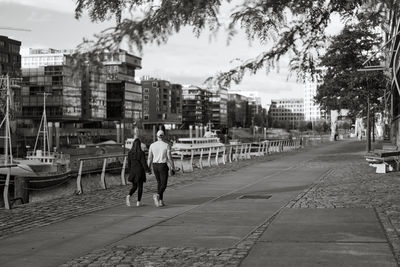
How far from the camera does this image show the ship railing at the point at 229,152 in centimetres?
2980

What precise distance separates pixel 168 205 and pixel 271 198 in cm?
274

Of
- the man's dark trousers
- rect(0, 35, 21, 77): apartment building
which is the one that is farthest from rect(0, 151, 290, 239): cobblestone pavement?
rect(0, 35, 21, 77): apartment building

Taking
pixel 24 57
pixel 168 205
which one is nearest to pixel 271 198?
pixel 168 205

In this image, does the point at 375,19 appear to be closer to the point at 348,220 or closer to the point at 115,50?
the point at 115,50

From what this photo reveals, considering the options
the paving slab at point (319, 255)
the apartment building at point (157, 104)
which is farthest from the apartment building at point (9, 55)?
the paving slab at point (319, 255)

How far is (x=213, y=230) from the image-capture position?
31.0 feet

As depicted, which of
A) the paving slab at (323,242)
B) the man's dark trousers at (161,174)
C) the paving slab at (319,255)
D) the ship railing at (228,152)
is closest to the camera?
the paving slab at (319,255)

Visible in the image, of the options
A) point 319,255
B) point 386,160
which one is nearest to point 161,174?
point 319,255

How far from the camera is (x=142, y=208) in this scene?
41.4ft

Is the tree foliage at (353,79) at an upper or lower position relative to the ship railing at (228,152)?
upper

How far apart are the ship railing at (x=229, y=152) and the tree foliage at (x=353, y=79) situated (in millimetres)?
6459

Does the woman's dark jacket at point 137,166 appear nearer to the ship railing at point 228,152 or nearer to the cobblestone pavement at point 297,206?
the cobblestone pavement at point 297,206

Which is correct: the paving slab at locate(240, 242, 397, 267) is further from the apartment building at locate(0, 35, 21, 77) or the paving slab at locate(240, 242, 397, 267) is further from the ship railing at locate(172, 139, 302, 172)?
the apartment building at locate(0, 35, 21, 77)

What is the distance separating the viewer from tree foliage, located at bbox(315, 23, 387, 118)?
35.1 metres
